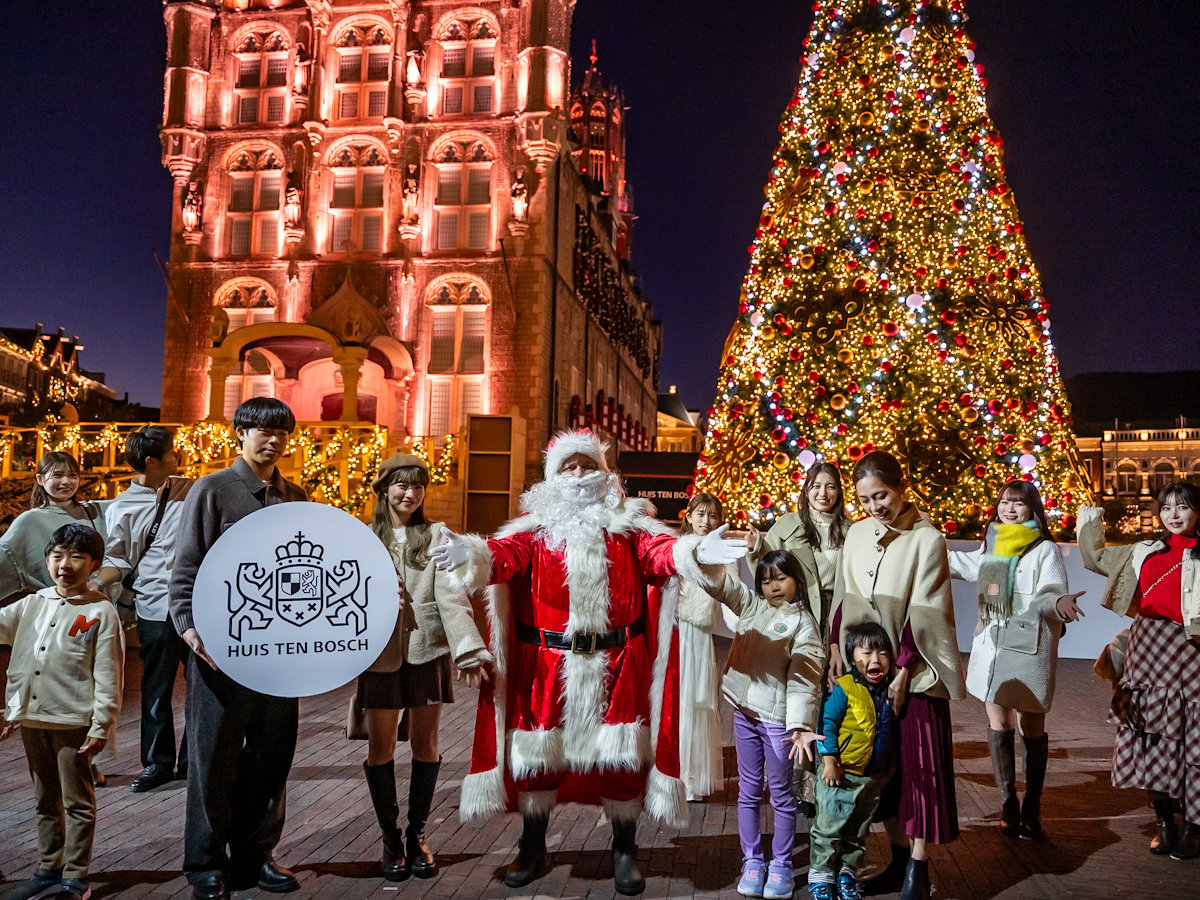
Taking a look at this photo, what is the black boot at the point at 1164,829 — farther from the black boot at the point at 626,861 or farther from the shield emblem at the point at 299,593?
the shield emblem at the point at 299,593

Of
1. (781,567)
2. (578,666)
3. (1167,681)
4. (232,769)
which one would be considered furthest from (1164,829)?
(232,769)

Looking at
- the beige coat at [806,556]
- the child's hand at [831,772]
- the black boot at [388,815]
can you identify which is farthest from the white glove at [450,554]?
the beige coat at [806,556]

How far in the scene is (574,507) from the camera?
13.1ft

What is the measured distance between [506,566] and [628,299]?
36417mm

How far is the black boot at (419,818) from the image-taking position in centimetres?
406

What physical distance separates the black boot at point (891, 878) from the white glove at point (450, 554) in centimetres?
223

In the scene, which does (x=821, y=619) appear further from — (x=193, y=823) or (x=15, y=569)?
(x=15, y=569)

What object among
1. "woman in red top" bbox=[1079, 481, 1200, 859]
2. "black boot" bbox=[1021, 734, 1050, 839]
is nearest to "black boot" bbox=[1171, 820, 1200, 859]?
"woman in red top" bbox=[1079, 481, 1200, 859]

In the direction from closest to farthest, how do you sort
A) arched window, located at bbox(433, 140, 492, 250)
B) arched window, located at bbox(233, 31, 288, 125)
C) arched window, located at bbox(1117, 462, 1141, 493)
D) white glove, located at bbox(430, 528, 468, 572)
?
white glove, located at bbox(430, 528, 468, 572)
arched window, located at bbox(433, 140, 492, 250)
arched window, located at bbox(233, 31, 288, 125)
arched window, located at bbox(1117, 462, 1141, 493)

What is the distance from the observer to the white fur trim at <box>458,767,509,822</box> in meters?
3.86

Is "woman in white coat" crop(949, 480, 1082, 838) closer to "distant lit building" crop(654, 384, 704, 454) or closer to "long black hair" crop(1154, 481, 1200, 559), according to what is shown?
"long black hair" crop(1154, 481, 1200, 559)

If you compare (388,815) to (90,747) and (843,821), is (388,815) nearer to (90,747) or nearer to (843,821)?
(90,747)

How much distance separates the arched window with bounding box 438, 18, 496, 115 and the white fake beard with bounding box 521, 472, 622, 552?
22386 millimetres

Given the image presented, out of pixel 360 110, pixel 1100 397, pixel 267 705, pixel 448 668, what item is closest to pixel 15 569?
pixel 267 705
